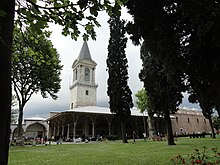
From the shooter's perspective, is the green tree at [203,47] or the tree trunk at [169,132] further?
the tree trunk at [169,132]

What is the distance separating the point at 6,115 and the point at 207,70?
21.1 feet

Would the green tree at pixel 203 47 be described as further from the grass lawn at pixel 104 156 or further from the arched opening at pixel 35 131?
the arched opening at pixel 35 131

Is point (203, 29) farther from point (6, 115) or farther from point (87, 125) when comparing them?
point (87, 125)

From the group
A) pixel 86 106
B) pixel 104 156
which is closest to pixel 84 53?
pixel 86 106

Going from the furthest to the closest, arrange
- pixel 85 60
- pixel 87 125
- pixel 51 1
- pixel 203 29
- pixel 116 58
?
1. pixel 85 60
2. pixel 87 125
3. pixel 116 58
4. pixel 203 29
5. pixel 51 1

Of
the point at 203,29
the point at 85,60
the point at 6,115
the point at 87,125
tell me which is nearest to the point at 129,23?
the point at 203,29

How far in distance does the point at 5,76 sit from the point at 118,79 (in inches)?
985

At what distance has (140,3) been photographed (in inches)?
269

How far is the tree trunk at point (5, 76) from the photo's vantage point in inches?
69.8

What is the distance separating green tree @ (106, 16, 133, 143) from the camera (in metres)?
26.2

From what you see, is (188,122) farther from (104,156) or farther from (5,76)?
(5,76)

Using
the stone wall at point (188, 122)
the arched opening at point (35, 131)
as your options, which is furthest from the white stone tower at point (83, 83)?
the stone wall at point (188, 122)

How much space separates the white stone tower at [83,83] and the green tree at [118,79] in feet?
78.9

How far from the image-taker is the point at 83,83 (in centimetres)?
5150
